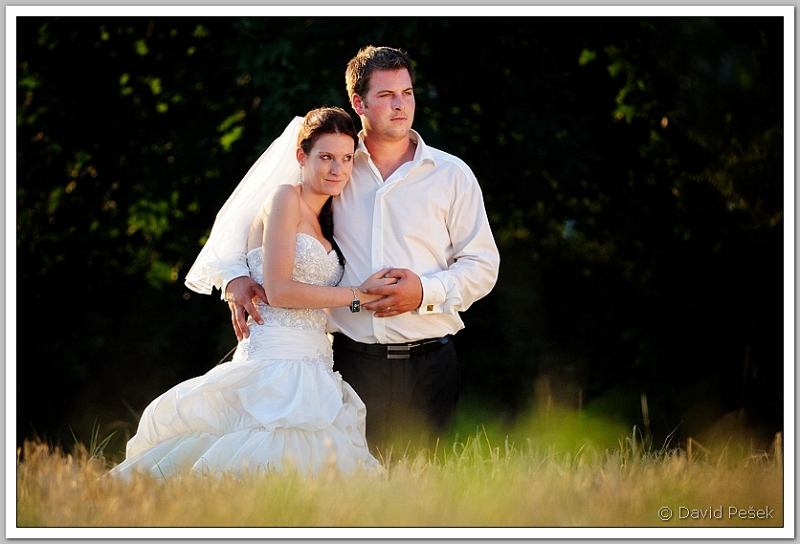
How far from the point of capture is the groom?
3.47 metres

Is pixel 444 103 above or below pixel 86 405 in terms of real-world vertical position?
above

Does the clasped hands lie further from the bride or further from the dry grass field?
the dry grass field

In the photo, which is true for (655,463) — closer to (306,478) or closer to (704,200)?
(306,478)

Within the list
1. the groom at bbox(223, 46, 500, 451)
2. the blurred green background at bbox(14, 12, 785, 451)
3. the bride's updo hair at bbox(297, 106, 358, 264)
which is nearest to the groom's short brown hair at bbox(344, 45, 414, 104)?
the groom at bbox(223, 46, 500, 451)

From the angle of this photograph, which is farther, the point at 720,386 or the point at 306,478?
the point at 720,386

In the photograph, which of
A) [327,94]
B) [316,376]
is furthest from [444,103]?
[316,376]

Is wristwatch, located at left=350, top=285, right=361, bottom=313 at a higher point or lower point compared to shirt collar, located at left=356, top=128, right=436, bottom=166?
lower

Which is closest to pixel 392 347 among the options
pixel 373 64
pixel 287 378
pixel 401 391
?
pixel 401 391

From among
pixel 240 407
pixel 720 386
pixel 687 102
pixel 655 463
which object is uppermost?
pixel 687 102

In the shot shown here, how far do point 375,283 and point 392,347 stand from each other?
1.03ft

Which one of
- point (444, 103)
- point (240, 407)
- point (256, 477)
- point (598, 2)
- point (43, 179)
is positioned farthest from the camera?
point (43, 179)

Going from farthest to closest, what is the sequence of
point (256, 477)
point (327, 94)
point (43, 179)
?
point (43, 179)
point (327, 94)
point (256, 477)

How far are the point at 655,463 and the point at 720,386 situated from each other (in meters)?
3.06

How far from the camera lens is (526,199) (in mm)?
6234
